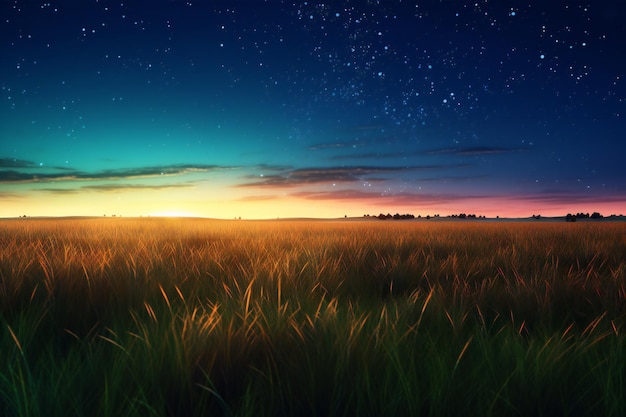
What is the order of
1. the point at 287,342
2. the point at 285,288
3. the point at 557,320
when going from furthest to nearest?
the point at 285,288 → the point at 557,320 → the point at 287,342

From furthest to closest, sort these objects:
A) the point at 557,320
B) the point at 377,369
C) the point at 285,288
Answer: the point at 285,288, the point at 557,320, the point at 377,369

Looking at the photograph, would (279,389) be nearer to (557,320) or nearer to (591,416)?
(591,416)

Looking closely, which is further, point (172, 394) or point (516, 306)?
point (516, 306)

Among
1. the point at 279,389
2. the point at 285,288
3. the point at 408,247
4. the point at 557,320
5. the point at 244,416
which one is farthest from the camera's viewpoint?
the point at 408,247

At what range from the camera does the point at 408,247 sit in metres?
5.59

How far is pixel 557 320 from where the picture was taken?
2.23 metres

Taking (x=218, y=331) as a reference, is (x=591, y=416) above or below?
below

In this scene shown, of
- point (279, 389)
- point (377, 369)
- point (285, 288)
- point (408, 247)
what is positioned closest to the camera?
point (279, 389)

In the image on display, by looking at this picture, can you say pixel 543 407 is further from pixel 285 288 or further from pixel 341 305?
pixel 285 288

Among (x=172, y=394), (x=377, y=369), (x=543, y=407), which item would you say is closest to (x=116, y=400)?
(x=172, y=394)

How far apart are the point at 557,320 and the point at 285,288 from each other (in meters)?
1.53

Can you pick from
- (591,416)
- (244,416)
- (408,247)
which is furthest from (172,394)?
(408,247)

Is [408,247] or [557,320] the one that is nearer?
[557,320]

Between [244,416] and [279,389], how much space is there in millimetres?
146
